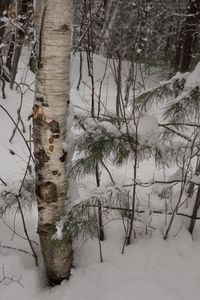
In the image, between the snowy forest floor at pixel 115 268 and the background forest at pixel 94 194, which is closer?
the background forest at pixel 94 194

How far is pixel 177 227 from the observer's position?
2.67 m

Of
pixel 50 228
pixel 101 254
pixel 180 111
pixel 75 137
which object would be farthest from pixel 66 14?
pixel 101 254

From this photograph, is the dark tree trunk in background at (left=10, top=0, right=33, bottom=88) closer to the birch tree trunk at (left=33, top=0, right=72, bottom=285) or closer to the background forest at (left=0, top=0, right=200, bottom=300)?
the background forest at (left=0, top=0, right=200, bottom=300)

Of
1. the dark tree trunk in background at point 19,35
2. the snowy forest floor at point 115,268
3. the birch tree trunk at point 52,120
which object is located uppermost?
the dark tree trunk in background at point 19,35

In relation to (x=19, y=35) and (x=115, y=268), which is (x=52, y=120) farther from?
(x=19, y=35)

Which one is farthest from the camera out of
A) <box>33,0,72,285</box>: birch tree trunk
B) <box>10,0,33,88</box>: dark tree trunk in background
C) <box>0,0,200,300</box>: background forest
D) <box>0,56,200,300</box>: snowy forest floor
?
<box>10,0,33,88</box>: dark tree trunk in background

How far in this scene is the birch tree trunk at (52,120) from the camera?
176cm

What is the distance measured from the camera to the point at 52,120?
194 cm

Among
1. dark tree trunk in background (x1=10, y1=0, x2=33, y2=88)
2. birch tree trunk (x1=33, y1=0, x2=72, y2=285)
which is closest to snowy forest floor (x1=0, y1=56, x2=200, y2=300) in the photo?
birch tree trunk (x1=33, y1=0, x2=72, y2=285)

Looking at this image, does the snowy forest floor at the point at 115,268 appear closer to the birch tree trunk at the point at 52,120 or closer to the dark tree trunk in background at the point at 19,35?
the birch tree trunk at the point at 52,120

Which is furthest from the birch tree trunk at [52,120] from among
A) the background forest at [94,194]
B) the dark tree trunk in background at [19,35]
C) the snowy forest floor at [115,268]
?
the dark tree trunk in background at [19,35]

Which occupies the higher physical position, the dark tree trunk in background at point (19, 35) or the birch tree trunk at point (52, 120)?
the dark tree trunk in background at point (19, 35)

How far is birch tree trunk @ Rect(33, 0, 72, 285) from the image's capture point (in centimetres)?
176

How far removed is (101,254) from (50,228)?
48 centimetres
